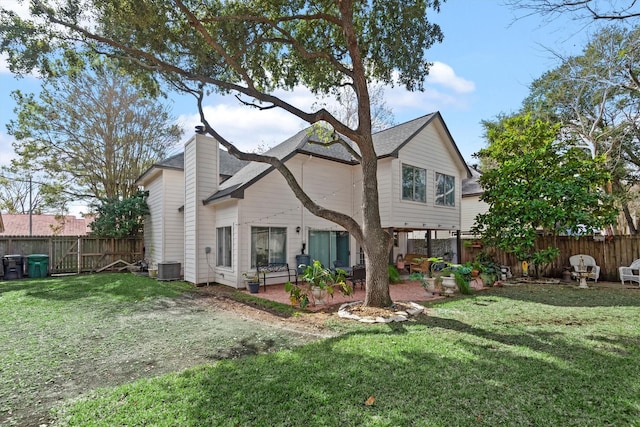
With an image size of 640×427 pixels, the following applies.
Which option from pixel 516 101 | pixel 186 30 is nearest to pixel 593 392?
pixel 186 30

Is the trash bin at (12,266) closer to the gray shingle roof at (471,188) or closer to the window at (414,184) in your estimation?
the window at (414,184)

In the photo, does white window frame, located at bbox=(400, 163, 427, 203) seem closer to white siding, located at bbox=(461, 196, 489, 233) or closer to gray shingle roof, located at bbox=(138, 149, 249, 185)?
gray shingle roof, located at bbox=(138, 149, 249, 185)

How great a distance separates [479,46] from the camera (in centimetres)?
963

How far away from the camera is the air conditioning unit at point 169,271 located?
12969 mm

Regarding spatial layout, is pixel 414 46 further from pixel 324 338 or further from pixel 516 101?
pixel 516 101

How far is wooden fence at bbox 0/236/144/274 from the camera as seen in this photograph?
14.9m

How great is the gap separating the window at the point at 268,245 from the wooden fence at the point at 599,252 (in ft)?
29.5

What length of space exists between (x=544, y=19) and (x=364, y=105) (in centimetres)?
360

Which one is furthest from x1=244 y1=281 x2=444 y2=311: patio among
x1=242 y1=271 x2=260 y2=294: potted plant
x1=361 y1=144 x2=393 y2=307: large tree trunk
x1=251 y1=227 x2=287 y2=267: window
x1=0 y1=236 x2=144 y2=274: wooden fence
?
x1=0 y1=236 x2=144 y2=274: wooden fence

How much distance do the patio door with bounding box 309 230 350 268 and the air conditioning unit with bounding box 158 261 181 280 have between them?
18.1ft

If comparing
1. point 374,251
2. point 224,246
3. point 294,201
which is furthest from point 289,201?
point 374,251

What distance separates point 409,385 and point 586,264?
12032mm

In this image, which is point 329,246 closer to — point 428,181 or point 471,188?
point 428,181

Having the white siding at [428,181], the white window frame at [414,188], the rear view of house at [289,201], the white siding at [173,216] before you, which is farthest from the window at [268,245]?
the white siding at [173,216]
